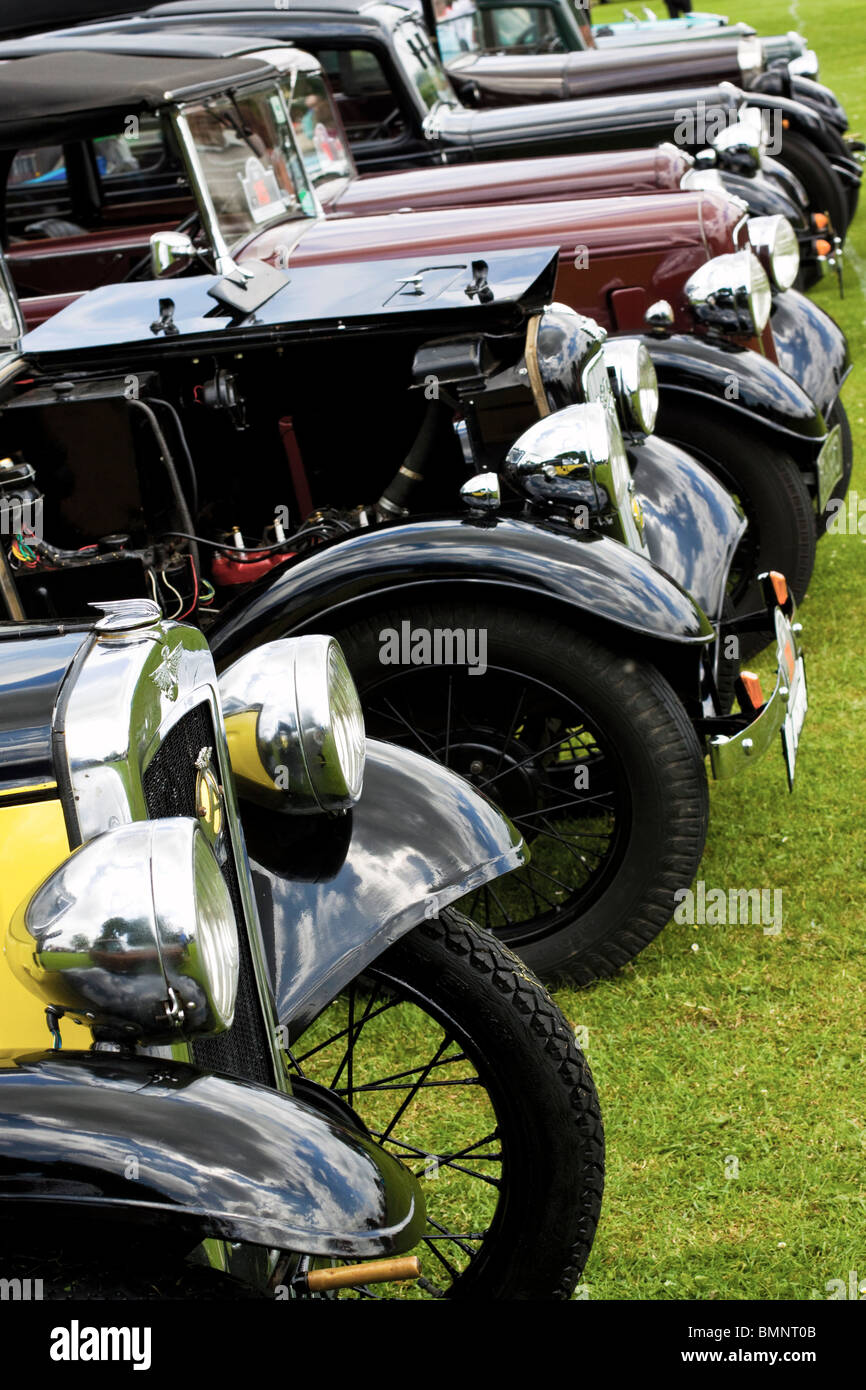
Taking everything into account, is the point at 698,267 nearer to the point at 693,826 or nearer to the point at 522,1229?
the point at 693,826

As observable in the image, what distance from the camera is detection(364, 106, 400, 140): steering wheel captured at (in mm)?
6680

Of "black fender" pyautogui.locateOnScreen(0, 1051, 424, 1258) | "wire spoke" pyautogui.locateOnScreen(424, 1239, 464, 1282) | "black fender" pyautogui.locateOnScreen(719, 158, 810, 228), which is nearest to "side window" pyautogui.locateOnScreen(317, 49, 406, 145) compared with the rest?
"black fender" pyautogui.locateOnScreen(719, 158, 810, 228)

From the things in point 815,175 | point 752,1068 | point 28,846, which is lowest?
point 752,1068

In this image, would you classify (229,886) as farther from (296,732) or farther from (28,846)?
(28,846)

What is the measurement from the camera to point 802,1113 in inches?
103

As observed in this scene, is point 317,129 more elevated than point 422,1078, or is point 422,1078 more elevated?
point 317,129

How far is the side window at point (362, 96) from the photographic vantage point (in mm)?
6551

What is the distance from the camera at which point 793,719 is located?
324cm

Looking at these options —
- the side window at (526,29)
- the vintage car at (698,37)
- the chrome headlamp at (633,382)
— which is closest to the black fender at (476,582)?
the chrome headlamp at (633,382)

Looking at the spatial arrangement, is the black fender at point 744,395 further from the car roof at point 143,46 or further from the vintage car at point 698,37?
the vintage car at point 698,37

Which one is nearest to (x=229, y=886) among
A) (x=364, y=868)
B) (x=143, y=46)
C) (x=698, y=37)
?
(x=364, y=868)

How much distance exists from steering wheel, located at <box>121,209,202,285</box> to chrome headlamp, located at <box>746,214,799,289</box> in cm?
196

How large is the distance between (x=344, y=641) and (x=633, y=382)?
1.28 m

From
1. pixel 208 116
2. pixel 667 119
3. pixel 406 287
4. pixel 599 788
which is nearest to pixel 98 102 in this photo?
pixel 208 116
